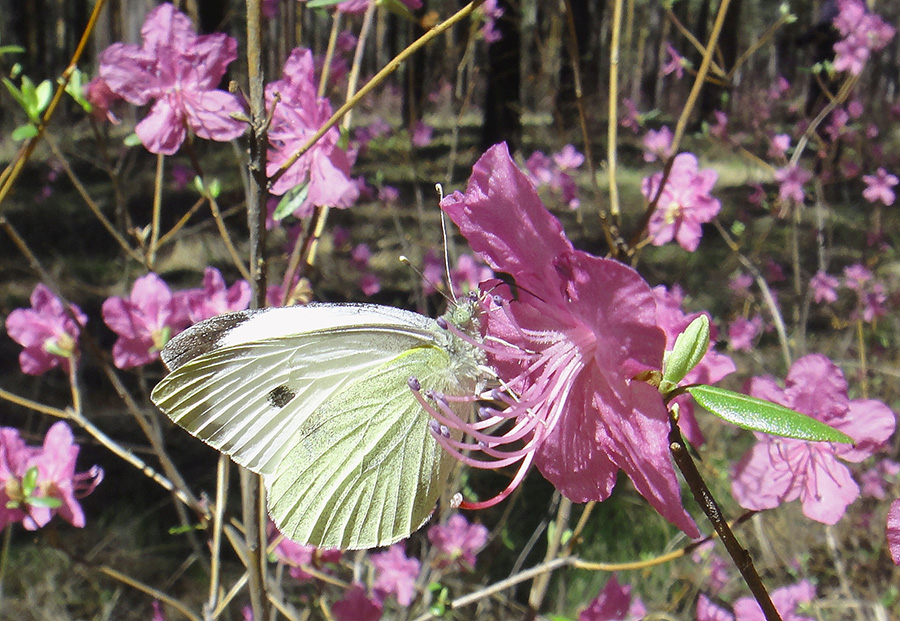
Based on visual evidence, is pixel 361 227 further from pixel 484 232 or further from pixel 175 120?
pixel 484 232

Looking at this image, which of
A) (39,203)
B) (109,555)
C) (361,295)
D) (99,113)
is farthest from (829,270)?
(39,203)

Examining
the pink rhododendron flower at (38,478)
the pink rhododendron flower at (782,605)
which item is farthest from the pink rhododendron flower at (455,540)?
the pink rhododendron flower at (38,478)

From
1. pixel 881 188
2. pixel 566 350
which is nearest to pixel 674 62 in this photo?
pixel 881 188

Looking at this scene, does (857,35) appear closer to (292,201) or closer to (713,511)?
(292,201)

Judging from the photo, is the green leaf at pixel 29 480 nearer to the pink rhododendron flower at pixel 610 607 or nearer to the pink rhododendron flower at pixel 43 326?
the pink rhododendron flower at pixel 43 326

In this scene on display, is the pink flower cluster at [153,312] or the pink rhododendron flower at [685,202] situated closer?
the pink flower cluster at [153,312]
